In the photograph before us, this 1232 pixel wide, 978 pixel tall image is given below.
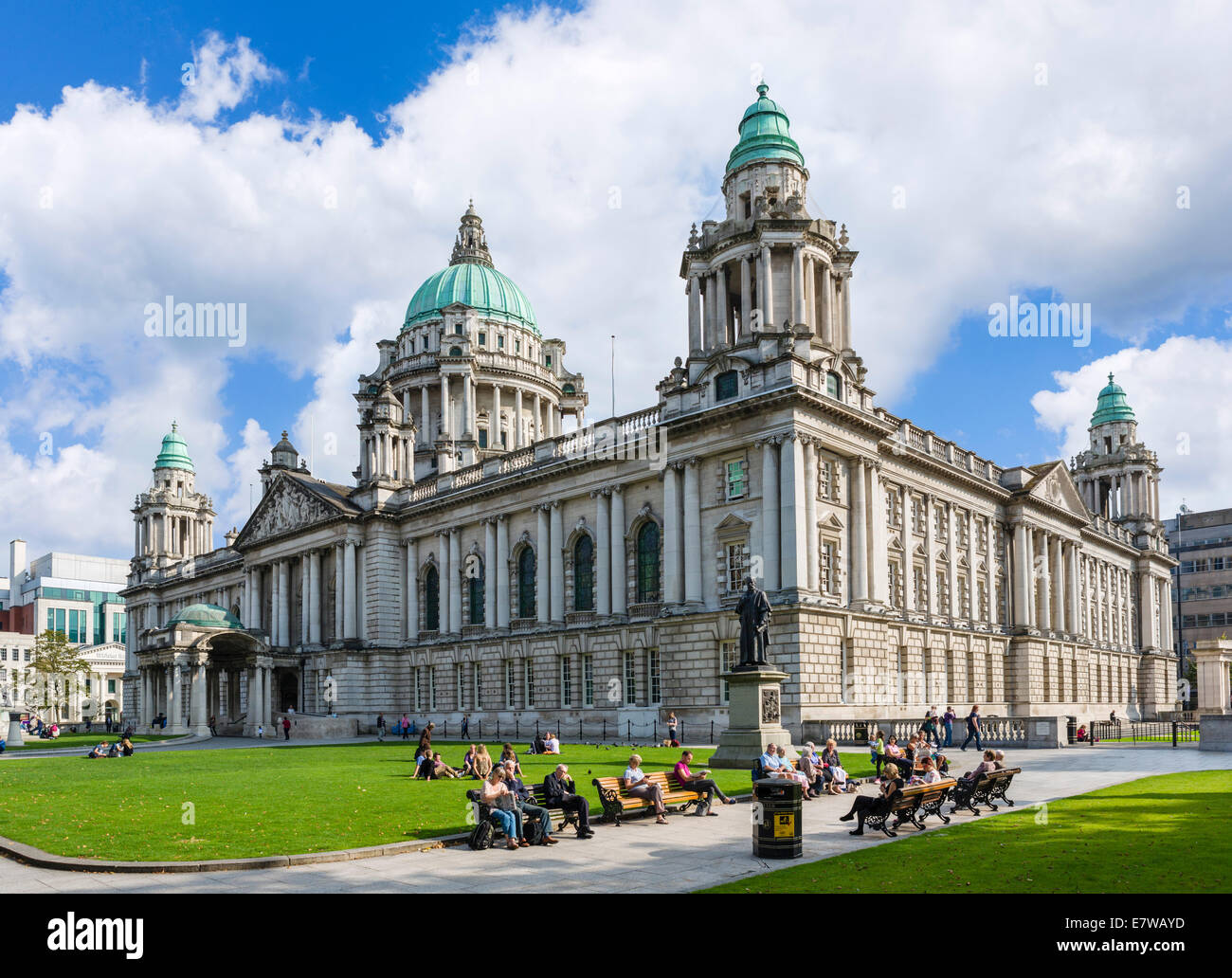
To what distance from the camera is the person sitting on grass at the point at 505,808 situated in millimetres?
17297

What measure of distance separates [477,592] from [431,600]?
16.3 ft

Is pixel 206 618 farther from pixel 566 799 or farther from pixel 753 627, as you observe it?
pixel 566 799

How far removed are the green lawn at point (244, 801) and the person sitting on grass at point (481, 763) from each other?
0.39 meters

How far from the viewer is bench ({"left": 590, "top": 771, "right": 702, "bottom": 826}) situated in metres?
20.1

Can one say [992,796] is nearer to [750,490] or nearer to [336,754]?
[750,490]

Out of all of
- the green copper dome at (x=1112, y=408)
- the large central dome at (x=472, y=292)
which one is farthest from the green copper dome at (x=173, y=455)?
the green copper dome at (x=1112, y=408)

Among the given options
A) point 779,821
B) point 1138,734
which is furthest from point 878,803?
point 1138,734

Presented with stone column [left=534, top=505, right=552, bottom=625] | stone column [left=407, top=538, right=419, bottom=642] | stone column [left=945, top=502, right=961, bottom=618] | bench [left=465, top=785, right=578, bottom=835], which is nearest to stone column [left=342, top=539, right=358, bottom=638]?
stone column [left=407, top=538, right=419, bottom=642]

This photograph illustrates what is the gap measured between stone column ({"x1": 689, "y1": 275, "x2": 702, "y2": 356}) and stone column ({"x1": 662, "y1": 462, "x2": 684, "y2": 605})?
822 centimetres

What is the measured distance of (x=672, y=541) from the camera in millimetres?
48562

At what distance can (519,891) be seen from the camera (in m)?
13.5

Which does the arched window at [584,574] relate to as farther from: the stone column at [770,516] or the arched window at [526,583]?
the stone column at [770,516]

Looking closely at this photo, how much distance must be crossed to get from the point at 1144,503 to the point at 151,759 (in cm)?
7792

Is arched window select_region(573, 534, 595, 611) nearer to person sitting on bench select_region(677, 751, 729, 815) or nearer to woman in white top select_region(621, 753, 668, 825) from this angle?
person sitting on bench select_region(677, 751, 729, 815)
